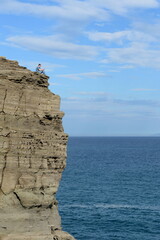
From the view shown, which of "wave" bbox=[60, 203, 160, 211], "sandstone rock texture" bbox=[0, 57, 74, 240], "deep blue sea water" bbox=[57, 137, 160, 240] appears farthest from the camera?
"wave" bbox=[60, 203, 160, 211]

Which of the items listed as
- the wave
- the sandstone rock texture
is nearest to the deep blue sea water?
the wave

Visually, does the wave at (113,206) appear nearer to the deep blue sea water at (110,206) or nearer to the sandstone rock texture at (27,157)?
the deep blue sea water at (110,206)

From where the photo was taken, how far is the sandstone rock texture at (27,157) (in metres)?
28.0

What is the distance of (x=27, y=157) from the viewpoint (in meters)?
28.6

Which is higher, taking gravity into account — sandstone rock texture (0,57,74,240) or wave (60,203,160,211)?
sandstone rock texture (0,57,74,240)

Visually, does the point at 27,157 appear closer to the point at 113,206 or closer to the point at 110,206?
the point at 110,206

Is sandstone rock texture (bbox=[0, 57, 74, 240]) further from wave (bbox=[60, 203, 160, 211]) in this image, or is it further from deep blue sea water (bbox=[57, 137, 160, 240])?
wave (bbox=[60, 203, 160, 211])

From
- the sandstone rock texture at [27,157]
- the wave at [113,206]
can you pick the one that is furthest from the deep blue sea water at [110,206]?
the sandstone rock texture at [27,157]

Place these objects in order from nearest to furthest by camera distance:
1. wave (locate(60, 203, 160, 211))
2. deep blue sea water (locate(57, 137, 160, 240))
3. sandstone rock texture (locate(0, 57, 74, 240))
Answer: sandstone rock texture (locate(0, 57, 74, 240)), deep blue sea water (locate(57, 137, 160, 240)), wave (locate(60, 203, 160, 211))

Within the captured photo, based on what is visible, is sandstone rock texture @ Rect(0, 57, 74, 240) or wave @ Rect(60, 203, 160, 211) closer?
sandstone rock texture @ Rect(0, 57, 74, 240)

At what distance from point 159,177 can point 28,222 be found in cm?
8112

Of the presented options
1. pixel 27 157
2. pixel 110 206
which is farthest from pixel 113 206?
pixel 27 157

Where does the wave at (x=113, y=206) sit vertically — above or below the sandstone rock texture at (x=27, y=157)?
below

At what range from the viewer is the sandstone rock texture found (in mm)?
28031
